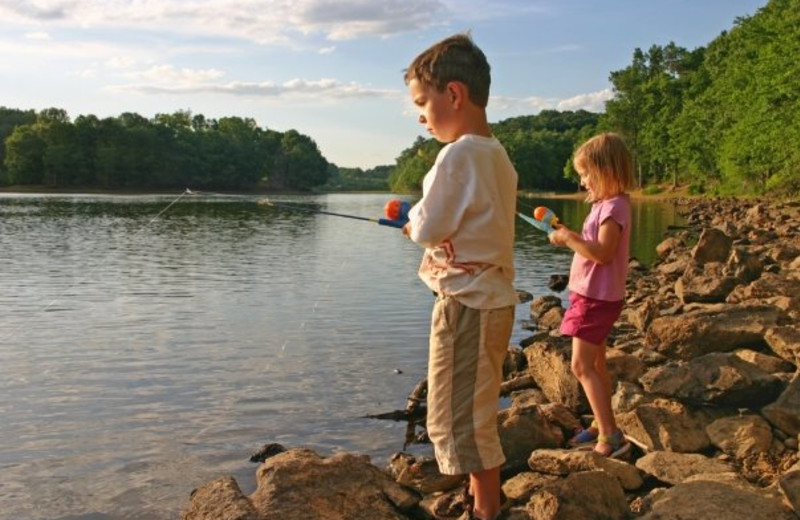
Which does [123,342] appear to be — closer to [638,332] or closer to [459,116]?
[638,332]

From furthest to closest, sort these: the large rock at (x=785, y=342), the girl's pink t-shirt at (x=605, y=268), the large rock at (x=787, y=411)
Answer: the large rock at (x=785, y=342), the large rock at (x=787, y=411), the girl's pink t-shirt at (x=605, y=268)

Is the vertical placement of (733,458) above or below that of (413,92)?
below

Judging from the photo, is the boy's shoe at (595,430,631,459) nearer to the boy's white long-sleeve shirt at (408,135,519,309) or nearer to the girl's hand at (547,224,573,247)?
the girl's hand at (547,224,573,247)

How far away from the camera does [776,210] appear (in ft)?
111

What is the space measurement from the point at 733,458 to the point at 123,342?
8.75 meters

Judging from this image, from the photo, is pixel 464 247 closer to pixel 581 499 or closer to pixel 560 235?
pixel 560 235

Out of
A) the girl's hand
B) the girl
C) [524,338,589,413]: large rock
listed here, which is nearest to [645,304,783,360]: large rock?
[524,338,589,413]: large rock

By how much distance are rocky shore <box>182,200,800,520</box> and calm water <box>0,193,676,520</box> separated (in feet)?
2.93

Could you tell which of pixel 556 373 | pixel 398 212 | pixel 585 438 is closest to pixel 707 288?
pixel 556 373

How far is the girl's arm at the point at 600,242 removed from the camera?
4.91m

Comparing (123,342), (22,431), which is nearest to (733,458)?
(22,431)

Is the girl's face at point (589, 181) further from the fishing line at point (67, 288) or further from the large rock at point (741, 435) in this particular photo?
the fishing line at point (67, 288)

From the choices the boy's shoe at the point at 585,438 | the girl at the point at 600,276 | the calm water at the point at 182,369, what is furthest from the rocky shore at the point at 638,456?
the calm water at the point at 182,369

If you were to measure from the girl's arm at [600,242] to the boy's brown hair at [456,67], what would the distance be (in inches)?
56.4
